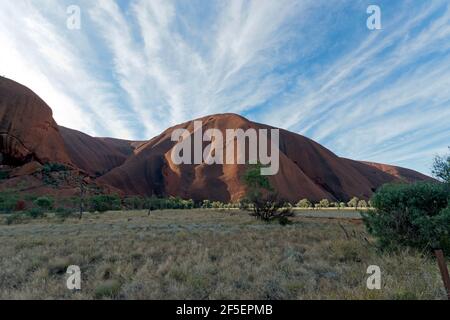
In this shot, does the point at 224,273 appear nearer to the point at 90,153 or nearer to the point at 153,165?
the point at 153,165

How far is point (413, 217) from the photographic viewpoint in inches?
300

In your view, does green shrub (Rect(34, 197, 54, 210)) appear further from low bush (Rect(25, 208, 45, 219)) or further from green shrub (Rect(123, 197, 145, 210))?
green shrub (Rect(123, 197, 145, 210))

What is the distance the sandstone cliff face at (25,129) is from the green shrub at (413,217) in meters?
76.6

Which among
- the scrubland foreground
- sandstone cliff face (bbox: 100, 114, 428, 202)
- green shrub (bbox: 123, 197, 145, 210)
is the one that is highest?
sandstone cliff face (bbox: 100, 114, 428, 202)

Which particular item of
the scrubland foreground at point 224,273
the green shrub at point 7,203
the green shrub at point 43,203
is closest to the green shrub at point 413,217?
the scrubland foreground at point 224,273

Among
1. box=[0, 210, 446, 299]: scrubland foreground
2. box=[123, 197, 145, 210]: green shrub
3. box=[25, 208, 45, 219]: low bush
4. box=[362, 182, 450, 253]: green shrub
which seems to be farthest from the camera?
box=[123, 197, 145, 210]: green shrub

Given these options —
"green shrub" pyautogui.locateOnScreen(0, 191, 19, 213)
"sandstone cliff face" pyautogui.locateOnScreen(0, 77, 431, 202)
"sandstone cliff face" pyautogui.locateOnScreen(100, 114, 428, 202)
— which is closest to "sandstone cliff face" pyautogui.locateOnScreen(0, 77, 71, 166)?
"sandstone cliff face" pyautogui.locateOnScreen(0, 77, 431, 202)

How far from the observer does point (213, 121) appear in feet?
359

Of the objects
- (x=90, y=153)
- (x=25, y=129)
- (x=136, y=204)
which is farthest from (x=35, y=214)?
(x=90, y=153)

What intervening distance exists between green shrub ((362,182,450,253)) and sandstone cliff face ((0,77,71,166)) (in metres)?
76.6

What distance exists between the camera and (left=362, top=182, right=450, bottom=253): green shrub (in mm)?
7016

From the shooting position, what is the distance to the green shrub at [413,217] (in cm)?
702
